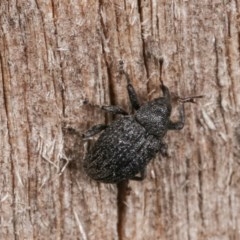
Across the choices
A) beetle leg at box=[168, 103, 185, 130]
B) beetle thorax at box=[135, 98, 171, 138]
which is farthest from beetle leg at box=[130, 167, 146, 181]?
beetle leg at box=[168, 103, 185, 130]

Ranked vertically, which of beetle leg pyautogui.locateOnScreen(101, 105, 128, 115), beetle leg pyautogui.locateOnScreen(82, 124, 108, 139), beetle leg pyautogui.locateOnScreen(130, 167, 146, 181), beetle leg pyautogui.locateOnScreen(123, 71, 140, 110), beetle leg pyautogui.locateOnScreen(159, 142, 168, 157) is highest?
beetle leg pyautogui.locateOnScreen(123, 71, 140, 110)

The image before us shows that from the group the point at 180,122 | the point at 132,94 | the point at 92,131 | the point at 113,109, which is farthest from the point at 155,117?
the point at 92,131

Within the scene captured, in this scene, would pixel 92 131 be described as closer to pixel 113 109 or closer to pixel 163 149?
pixel 113 109

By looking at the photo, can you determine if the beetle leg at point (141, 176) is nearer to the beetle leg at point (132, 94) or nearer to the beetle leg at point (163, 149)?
the beetle leg at point (163, 149)

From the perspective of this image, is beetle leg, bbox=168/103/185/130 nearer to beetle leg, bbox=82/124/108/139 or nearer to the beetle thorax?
the beetle thorax

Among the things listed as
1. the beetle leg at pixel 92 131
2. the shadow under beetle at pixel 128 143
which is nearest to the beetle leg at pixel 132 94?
the shadow under beetle at pixel 128 143

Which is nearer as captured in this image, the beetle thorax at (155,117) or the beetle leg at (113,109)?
the beetle leg at (113,109)

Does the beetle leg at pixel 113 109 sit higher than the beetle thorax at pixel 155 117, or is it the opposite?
the beetle leg at pixel 113 109
